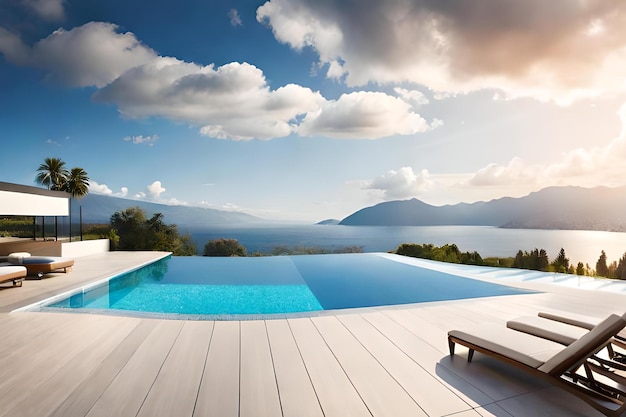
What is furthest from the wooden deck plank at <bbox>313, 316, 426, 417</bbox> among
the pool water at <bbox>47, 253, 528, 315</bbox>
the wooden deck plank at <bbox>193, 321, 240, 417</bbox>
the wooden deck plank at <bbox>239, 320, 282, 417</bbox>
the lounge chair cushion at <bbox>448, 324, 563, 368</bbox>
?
the pool water at <bbox>47, 253, 528, 315</bbox>

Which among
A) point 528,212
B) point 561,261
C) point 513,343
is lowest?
point 561,261

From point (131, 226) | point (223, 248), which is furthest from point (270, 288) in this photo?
point (223, 248)

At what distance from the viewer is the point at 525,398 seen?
2.38 meters

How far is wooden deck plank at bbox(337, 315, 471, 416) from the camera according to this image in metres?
2.27

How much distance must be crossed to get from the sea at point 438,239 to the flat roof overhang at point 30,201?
685cm

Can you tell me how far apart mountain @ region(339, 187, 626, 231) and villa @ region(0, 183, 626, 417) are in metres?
18.7

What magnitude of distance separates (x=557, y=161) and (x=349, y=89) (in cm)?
1196

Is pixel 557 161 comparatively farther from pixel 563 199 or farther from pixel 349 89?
pixel 349 89

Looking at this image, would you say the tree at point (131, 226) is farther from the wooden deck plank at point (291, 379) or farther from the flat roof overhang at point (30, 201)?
the wooden deck plank at point (291, 379)

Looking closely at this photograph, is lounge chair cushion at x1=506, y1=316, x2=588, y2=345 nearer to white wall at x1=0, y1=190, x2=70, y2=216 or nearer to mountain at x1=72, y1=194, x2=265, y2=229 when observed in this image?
white wall at x1=0, y1=190, x2=70, y2=216

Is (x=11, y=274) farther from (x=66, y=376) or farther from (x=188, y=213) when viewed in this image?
(x=188, y=213)

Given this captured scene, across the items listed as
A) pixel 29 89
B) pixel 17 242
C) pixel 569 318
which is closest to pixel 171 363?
pixel 569 318

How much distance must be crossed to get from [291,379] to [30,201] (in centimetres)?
1065

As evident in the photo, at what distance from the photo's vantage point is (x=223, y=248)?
19.3 metres
